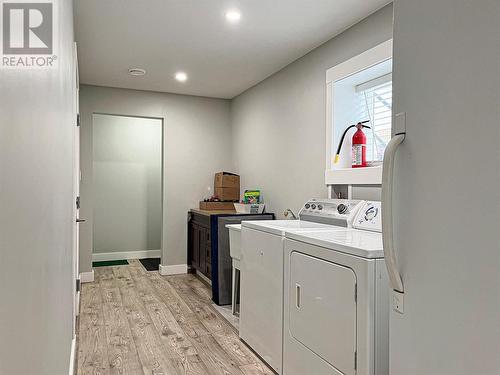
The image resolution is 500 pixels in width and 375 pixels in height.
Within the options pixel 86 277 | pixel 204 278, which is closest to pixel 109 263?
pixel 86 277

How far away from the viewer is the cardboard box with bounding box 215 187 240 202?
5047 mm

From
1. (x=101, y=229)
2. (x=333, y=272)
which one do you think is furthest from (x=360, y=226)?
(x=101, y=229)

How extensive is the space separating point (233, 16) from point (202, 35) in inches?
17.6

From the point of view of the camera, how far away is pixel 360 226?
8.39ft

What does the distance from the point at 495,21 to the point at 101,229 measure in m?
5.96

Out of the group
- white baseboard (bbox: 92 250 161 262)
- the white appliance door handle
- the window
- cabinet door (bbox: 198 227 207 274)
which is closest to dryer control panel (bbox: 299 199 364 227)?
the window

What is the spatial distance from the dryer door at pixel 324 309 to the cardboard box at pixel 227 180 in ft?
9.44

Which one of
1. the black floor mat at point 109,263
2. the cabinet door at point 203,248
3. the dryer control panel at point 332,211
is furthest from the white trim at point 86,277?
the dryer control panel at point 332,211

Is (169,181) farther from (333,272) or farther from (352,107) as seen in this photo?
(333,272)

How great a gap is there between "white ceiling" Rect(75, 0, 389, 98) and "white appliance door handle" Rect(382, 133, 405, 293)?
172 centimetres

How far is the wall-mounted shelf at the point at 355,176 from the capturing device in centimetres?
265

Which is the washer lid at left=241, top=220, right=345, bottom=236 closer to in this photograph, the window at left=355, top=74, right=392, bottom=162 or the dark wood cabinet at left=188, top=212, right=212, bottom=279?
the window at left=355, top=74, right=392, bottom=162

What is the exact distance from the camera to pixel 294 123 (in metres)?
3.75

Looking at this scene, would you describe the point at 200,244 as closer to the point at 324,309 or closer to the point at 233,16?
the point at 233,16
